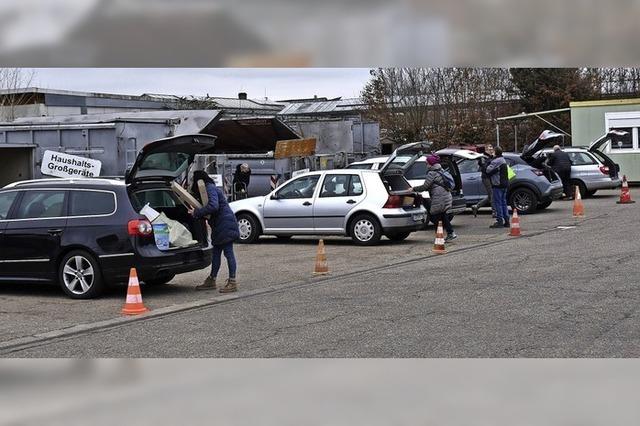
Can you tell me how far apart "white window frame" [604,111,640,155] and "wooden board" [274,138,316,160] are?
12870 millimetres

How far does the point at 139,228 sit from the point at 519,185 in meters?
13.8

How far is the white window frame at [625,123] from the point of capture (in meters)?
29.7

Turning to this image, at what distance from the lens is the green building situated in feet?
97.9

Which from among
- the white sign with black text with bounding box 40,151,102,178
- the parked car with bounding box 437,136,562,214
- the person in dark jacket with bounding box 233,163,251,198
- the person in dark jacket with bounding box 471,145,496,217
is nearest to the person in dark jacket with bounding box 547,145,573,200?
the parked car with bounding box 437,136,562,214

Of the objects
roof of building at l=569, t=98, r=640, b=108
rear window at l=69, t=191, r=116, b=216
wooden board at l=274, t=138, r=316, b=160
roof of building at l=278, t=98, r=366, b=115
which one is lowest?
rear window at l=69, t=191, r=116, b=216

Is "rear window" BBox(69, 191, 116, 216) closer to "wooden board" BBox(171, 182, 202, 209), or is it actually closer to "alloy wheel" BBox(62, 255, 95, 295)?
"alloy wheel" BBox(62, 255, 95, 295)

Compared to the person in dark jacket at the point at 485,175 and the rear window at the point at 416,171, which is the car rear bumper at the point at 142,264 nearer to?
the rear window at the point at 416,171

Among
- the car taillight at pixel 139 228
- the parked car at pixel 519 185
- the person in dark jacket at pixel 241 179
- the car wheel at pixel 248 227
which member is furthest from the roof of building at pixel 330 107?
the car taillight at pixel 139 228

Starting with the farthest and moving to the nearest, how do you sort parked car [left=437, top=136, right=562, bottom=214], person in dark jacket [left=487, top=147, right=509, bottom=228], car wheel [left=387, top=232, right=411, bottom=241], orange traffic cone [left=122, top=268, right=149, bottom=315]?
parked car [left=437, top=136, right=562, bottom=214]
person in dark jacket [left=487, top=147, right=509, bottom=228]
car wheel [left=387, top=232, right=411, bottom=241]
orange traffic cone [left=122, top=268, right=149, bottom=315]

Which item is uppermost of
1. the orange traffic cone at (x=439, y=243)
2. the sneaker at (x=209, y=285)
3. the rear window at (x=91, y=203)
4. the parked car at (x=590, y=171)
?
the parked car at (x=590, y=171)

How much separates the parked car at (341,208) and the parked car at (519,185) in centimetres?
458

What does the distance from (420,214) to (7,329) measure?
938 cm

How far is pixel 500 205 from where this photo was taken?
18094 mm
